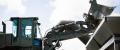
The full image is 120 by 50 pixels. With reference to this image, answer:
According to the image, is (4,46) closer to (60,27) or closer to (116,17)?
(60,27)

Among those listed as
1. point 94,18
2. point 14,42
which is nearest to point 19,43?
point 14,42

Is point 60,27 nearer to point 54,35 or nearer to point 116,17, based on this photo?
point 54,35

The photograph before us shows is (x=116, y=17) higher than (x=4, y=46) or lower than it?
higher

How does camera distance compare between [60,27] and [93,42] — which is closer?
[93,42]

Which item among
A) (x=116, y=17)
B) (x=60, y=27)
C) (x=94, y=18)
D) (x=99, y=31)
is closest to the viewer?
(x=116, y=17)

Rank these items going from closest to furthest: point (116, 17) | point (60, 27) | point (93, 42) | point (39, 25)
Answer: point (116, 17)
point (93, 42)
point (60, 27)
point (39, 25)

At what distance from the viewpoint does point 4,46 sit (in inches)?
803

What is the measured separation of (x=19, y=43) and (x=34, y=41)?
2.81 ft

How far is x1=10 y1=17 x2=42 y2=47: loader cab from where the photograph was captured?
1966 cm

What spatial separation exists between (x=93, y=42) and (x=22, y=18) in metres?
12.2

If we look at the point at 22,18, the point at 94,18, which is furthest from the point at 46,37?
the point at 94,18

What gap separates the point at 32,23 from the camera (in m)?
19.7

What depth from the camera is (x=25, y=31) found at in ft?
64.7

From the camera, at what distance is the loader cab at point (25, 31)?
1966cm
